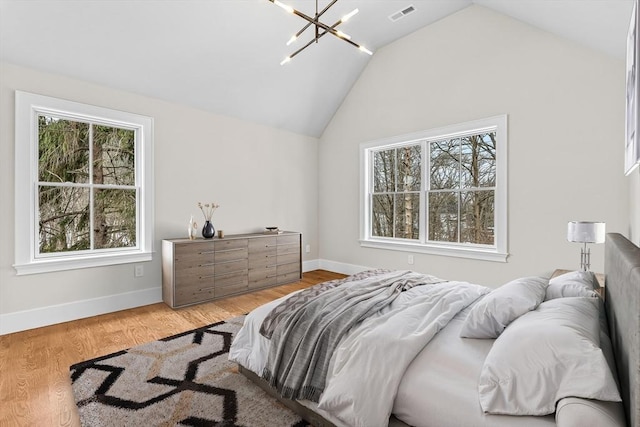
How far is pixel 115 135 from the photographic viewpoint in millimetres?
3777

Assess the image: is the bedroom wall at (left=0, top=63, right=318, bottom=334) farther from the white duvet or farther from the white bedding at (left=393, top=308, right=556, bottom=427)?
the white bedding at (left=393, top=308, right=556, bottom=427)

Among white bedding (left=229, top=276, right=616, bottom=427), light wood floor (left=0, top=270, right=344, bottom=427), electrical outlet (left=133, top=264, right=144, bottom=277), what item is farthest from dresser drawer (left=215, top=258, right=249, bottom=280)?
white bedding (left=229, top=276, right=616, bottom=427)

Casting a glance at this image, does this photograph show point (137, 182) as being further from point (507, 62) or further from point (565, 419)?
point (507, 62)

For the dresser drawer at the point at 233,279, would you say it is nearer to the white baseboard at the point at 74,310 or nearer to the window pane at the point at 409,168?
the white baseboard at the point at 74,310

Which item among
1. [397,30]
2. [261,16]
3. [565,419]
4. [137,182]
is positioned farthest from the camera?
[397,30]

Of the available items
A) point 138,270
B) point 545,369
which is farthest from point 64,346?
point 545,369

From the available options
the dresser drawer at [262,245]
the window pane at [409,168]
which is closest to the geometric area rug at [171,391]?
the dresser drawer at [262,245]

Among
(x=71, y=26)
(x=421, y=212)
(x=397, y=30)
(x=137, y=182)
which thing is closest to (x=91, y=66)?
(x=71, y=26)

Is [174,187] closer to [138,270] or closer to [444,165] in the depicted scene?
[138,270]

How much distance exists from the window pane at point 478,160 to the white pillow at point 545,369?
3.02 meters

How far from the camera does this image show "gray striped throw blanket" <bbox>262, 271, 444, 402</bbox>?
1.67 metres

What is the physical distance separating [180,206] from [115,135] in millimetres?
1101

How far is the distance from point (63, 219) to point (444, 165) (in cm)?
468

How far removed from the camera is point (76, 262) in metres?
3.40
